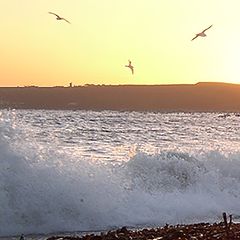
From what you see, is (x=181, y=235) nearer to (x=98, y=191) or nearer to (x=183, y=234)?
(x=183, y=234)

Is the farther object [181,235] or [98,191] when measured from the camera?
[98,191]

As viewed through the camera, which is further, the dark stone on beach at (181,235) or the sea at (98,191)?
the sea at (98,191)

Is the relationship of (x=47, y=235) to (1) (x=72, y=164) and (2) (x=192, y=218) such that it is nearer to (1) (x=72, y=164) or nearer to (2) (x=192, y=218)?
(2) (x=192, y=218)

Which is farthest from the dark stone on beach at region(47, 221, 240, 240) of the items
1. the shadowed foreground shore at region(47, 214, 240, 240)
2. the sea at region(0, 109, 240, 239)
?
the sea at region(0, 109, 240, 239)

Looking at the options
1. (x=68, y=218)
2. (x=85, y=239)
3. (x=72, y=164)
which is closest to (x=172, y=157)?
(x=72, y=164)

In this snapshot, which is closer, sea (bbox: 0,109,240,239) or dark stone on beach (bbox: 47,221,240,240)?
dark stone on beach (bbox: 47,221,240,240)

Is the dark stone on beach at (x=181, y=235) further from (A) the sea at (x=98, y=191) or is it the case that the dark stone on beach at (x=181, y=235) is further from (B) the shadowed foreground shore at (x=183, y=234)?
(A) the sea at (x=98, y=191)

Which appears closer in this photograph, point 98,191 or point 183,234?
point 183,234

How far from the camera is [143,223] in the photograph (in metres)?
15.1

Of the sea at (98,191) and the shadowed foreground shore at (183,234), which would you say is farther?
the sea at (98,191)

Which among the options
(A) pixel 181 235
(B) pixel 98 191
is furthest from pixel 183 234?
(B) pixel 98 191

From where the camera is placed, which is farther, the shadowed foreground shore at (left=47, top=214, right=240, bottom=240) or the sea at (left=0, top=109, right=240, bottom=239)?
the sea at (left=0, top=109, right=240, bottom=239)

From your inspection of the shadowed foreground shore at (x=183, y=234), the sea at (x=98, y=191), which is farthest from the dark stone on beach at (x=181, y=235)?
the sea at (x=98, y=191)

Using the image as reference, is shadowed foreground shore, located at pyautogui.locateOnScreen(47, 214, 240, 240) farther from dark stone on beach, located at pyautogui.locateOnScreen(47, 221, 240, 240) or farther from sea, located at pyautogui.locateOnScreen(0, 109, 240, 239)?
sea, located at pyautogui.locateOnScreen(0, 109, 240, 239)
